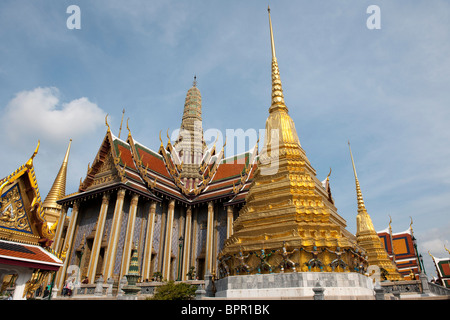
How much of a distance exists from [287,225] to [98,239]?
44.9ft

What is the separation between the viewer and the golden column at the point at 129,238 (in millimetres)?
18953

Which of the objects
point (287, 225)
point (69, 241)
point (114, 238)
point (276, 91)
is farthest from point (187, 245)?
point (287, 225)

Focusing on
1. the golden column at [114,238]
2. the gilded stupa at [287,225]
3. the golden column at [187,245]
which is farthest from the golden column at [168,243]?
the gilded stupa at [287,225]

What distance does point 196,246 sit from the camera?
23453mm

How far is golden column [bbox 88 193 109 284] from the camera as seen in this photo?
18516 mm

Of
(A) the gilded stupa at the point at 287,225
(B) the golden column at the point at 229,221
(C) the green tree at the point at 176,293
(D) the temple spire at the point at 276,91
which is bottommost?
(C) the green tree at the point at 176,293

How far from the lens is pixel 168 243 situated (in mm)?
22359

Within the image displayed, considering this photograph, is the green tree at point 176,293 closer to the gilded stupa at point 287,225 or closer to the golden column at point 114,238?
the gilded stupa at point 287,225

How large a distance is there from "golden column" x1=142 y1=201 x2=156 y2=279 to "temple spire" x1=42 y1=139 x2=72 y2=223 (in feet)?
63.6

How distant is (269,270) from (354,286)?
2808 millimetres

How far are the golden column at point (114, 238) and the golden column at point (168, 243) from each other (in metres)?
4.10

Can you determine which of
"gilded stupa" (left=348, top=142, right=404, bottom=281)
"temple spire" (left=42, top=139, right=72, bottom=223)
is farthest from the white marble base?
"temple spire" (left=42, top=139, right=72, bottom=223)
